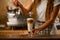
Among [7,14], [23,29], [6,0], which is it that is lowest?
[23,29]

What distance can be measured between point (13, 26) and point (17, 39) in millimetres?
1360

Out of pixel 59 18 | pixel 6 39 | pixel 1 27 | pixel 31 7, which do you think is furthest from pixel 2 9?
→ pixel 6 39

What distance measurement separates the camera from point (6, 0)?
8.46 ft

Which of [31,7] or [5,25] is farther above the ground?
[31,7]

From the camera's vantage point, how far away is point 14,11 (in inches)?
92.5

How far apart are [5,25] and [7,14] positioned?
0.53 feet

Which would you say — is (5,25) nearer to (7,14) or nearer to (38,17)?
(7,14)

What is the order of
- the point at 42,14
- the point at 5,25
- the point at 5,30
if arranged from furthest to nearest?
the point at 5,25
the point at 5,30
the point at 42,14

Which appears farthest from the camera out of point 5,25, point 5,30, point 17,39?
point 5,25

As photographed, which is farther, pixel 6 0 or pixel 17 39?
pixel 6 0

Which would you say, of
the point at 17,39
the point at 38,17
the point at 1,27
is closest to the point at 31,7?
the point at 38,17

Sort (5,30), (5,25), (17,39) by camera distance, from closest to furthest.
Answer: (17,39), (5,30), (5,25)

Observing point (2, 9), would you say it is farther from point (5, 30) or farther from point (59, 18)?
point (59, 18)

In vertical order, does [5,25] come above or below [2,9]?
below
